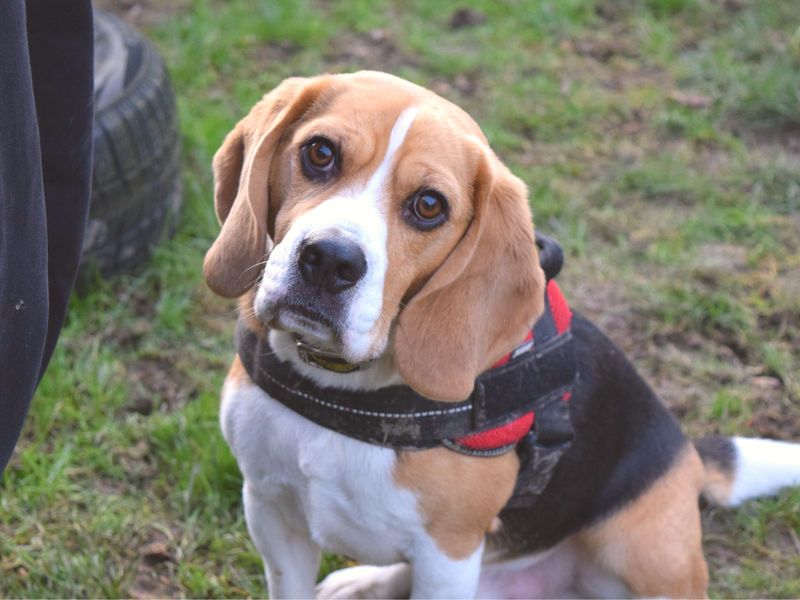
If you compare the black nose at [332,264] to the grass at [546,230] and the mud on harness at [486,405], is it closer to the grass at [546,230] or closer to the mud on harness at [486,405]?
the mud on harness at [486,405]

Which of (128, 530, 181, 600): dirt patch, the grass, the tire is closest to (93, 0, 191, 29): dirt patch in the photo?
the grass

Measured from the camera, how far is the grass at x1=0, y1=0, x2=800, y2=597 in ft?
12.4

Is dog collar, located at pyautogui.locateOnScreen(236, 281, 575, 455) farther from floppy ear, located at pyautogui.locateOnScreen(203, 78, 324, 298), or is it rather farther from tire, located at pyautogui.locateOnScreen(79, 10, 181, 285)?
tire, located at pyautogui.locateOnScreen(79, 10, 181, 285)

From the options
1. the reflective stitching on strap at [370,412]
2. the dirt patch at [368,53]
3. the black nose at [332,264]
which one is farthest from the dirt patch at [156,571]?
the dirt patch at [368,53]

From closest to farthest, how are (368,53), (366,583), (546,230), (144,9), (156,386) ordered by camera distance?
(366,583)
(156,386)
(546,230)
(368,53)
(144,9)

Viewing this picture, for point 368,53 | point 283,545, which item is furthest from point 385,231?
point 368,53

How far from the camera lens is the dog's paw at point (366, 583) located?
3.54m

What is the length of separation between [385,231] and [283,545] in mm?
1175

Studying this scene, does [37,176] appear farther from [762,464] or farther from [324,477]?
[762,464]

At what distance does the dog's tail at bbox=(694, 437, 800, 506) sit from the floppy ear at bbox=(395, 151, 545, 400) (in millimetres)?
1329

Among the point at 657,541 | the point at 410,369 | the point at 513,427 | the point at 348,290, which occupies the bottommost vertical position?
the point at 657,541

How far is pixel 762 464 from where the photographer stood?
372 cm

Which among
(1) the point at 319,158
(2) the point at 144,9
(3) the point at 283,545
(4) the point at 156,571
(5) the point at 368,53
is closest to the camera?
(1) the point at 319,158

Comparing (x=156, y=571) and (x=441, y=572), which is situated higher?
(x=441, y=572)
